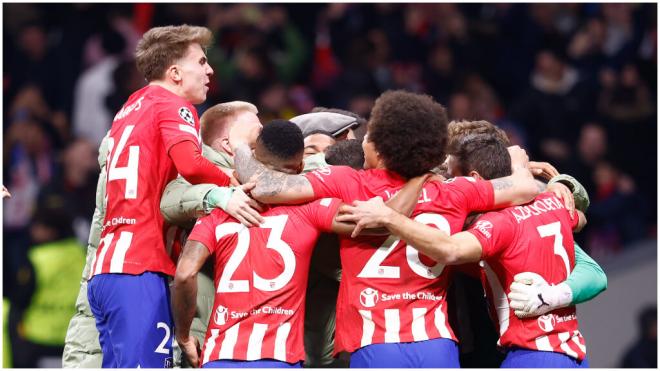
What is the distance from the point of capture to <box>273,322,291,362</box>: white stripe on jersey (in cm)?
430

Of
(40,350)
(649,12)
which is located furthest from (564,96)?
(40,350)

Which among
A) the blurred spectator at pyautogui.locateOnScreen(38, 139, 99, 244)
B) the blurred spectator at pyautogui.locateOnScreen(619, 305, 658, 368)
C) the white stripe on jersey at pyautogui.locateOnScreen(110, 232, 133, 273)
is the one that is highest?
the white stripe on jersey at pyautogui.locateOnScreen(110, 232, 133, 273)

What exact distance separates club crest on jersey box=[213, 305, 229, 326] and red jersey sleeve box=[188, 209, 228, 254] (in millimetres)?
222

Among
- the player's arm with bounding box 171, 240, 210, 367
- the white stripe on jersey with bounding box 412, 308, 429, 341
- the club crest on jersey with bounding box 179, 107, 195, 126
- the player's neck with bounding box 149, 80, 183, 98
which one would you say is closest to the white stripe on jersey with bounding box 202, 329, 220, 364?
the player's arm with bounding box 171, 240, 210, 367

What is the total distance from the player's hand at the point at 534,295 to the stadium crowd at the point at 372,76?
4.99m

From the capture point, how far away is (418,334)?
14.1ft

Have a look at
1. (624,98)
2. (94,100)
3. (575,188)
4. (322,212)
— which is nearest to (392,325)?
(322,212)

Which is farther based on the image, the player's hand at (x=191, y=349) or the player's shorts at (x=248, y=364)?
the player's hand at (x=191, y=349)

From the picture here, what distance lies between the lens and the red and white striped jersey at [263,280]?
4.31 meters

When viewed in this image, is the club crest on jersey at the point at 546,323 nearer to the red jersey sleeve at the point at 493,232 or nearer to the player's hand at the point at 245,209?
the red jersey sleeve at the point at 493,232

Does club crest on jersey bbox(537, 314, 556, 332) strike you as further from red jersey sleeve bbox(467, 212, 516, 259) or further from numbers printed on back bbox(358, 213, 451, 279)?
numbers printed on back bbox(358, 213, 451, 279)

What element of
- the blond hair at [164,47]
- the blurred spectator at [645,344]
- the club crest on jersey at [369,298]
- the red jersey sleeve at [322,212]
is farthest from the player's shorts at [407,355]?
the blurred spectator at [645,344]

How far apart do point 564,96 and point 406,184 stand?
229 inches

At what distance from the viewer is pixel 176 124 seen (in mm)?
4672
